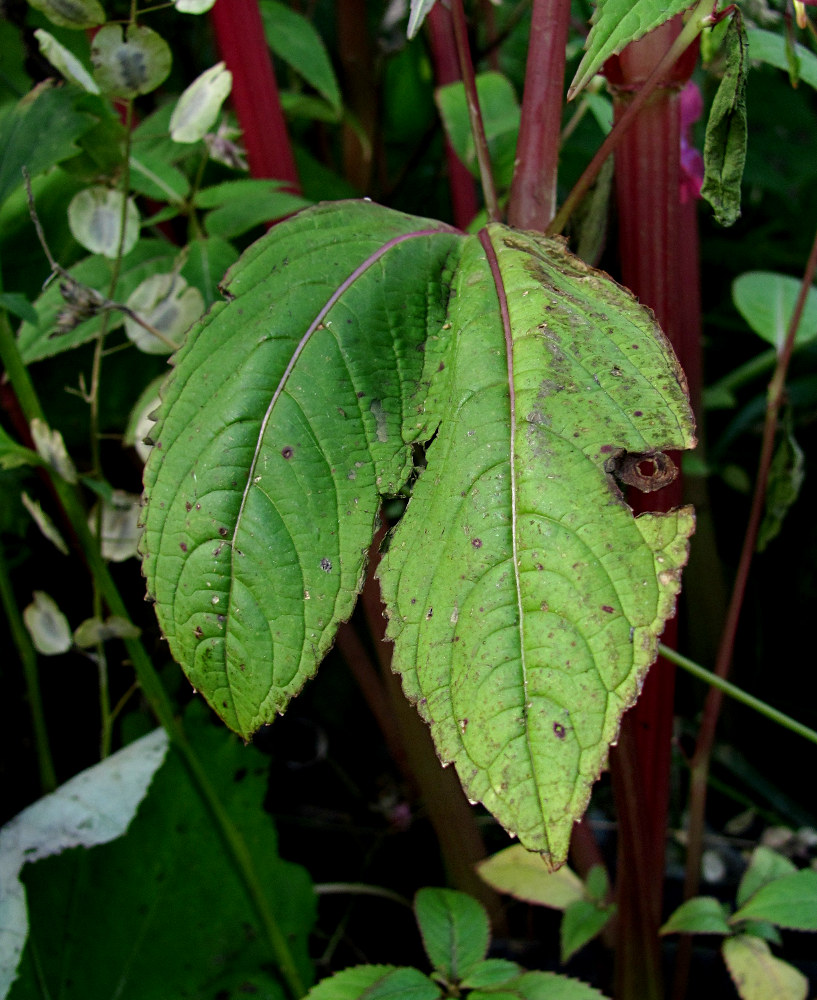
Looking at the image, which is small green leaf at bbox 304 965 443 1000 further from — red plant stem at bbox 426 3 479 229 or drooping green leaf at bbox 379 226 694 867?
red plant stem at bbox 426 3 479 229

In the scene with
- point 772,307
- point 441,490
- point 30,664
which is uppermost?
point 441,490

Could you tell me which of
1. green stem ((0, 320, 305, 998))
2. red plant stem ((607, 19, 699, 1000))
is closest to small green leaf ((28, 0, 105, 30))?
green stem ((0, 320, 305, 998))

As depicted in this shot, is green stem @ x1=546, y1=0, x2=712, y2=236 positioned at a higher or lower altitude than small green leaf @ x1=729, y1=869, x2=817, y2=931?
higher

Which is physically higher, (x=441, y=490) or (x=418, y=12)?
(x=418, y=12)

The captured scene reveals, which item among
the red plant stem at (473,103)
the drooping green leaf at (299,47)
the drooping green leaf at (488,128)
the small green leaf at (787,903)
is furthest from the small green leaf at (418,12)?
the small green leaf at (787,903)

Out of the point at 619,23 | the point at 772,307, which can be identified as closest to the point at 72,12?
the point at 619,23

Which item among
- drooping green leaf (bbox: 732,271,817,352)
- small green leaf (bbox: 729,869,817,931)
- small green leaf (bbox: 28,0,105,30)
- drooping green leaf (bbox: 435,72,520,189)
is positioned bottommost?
small green leaf (bbox: 729,869,817,931)

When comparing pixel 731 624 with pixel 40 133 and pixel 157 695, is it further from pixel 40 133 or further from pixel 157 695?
pixel 40 133
